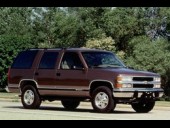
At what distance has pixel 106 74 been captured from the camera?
17.5m

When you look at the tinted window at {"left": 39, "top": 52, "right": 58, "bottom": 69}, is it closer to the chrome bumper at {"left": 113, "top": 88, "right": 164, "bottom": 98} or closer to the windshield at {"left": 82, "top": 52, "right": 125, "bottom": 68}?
the windshield at {"left": 82, "top": 52, "right": 125, "bottom": 68}

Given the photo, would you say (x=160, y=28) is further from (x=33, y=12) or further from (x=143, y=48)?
(x=33, y=12)

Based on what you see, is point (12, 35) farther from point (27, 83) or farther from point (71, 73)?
point (71, 73)

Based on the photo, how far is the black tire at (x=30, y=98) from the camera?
18922 millimetres

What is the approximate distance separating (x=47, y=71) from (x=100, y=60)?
5.98 ft

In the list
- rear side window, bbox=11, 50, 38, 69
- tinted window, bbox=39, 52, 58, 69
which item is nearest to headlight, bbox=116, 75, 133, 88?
tinted window, bbox=39, 52, 58, 69

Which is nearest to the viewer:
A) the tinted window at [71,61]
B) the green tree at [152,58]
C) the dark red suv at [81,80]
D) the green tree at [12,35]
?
the dark red suv at [81,80]

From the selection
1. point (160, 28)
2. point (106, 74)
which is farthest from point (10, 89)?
point (160, 28)

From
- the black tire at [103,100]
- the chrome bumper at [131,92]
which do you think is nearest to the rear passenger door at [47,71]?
the black tire at [103,100]

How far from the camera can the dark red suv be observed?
17453mm

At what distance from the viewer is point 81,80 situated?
18000 mm

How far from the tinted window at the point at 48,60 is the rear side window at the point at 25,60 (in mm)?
481

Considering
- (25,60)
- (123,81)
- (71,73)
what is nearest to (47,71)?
(71,73)

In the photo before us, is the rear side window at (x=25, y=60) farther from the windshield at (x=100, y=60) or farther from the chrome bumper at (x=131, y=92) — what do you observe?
the chrome bumper at (x=131, y=92)
